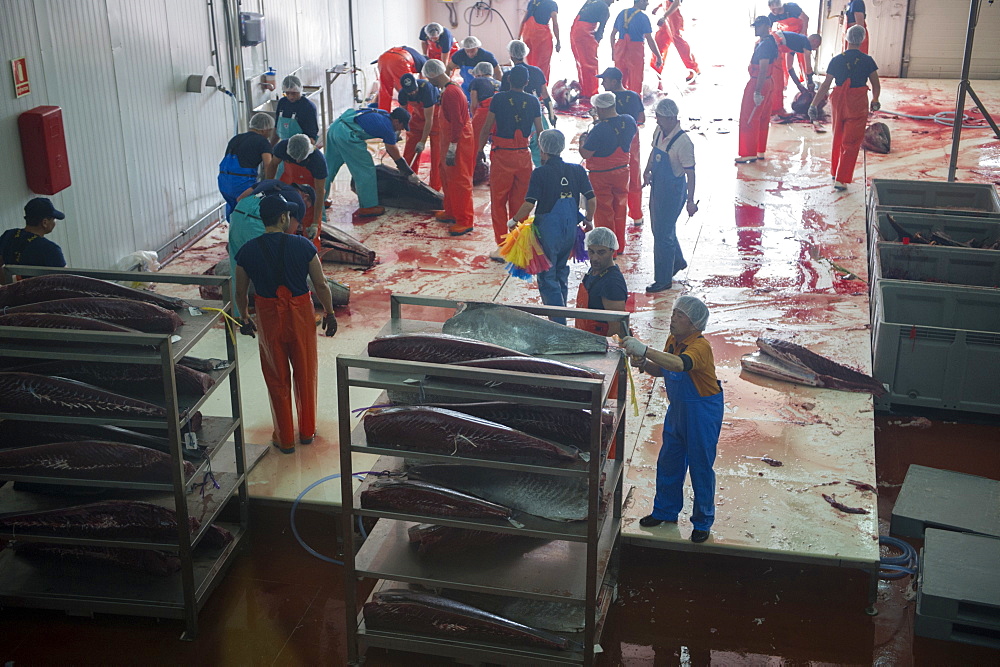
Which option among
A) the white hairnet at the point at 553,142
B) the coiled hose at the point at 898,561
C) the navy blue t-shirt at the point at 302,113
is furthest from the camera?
the navy blue t-shirt at the point at 302,113

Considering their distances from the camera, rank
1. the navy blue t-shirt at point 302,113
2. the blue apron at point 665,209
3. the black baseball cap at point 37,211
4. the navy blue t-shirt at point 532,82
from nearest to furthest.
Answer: the black baseball cap at point 37,211 < the blue apron at point 665,209 < the navy blue t-shirt at point 532,82 < the navy blue t-shirt at point 302,113

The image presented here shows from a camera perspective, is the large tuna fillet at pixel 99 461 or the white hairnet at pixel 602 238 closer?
the large tuna fillet at pixel 99 461

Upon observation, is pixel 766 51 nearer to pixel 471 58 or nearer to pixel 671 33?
pixel 471 58

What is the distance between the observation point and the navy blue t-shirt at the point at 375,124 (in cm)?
1129

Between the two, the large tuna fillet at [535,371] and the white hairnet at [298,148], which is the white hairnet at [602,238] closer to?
the large tuna fillet at [535,371]

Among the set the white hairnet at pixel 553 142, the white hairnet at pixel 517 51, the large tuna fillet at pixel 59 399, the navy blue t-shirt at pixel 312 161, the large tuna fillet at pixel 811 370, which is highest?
the white hairnet at pixel 517 51

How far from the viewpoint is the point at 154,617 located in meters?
5.53

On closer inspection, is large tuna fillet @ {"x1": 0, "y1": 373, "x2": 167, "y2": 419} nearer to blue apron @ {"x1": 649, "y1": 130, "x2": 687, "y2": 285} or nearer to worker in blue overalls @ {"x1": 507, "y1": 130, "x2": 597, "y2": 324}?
worker in blue overalls @ {"x1": 507, "y1": 130, "x2": 597, "y2": 324}

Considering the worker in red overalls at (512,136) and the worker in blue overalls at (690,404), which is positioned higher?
the worker in red overalls at (512,136)

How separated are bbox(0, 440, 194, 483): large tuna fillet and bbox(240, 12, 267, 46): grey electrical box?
310 inches

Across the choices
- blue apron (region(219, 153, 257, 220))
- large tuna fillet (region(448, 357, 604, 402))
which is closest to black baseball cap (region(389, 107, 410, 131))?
blue apron (region(219, 153, 257, 220))

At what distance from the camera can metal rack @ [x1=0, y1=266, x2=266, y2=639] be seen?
4.97 m

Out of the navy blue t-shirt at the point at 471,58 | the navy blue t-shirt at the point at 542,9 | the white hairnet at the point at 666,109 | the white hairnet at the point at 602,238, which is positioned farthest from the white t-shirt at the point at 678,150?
the navy blue t-shirt at the point at 542,9

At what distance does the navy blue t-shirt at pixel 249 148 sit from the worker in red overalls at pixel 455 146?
2681 mm
